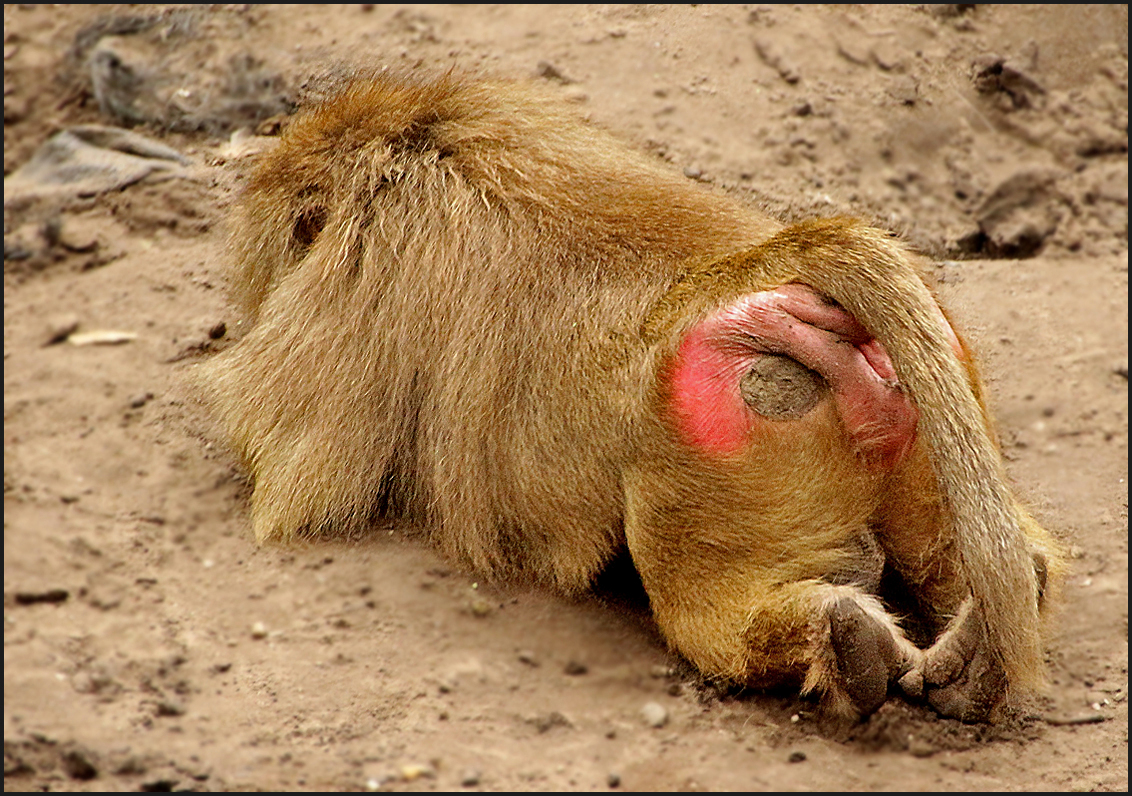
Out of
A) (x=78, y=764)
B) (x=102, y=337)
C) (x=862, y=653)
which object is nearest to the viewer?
(x=78, y=764)

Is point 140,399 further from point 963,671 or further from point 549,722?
point 963,671

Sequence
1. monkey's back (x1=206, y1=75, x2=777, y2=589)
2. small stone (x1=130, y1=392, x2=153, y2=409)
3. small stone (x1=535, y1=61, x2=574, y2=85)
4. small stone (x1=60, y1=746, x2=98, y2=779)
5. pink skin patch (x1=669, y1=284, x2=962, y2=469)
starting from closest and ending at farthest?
small stone (x1=60, y1=746, x2=98, y2=779)
pink skin patch (x1=669, y1=284, x2=962, y2=469)
monkey's back (x1=206, y1=75, x2=777, y2=589)
small stone (x1=130, y1=392, x2=153, y2=409)
small stone (x1=535, y1=61, x2=574, y2=85)

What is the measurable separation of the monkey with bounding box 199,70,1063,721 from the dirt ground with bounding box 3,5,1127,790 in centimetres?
14

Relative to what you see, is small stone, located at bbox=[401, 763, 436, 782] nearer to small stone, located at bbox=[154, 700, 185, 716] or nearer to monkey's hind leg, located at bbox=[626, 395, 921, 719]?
small stone, located at bbox=[154, 700, 185, 716]

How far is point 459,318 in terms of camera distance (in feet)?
8.95

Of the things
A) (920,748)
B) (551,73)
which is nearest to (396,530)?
(920,748)

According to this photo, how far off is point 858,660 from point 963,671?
25cm

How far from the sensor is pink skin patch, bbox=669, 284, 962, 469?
240 centimetres

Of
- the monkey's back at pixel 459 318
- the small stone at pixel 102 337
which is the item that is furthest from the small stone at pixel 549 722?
the small stone at pixel 102 337

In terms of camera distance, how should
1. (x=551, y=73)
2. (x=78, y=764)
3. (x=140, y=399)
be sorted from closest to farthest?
(x=78, y=764) → (x=140, y=399) → (x=551, y=73)

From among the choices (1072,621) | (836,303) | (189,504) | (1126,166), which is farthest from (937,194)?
(189,504)

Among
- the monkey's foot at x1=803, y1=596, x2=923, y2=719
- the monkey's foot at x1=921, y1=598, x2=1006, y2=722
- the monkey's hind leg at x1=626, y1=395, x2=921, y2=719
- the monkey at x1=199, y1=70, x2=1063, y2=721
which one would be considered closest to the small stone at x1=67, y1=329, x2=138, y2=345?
the monkey at x1=199, y1=70, x2=1063, y2=721

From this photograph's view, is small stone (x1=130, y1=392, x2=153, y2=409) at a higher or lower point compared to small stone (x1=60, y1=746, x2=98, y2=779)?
higher

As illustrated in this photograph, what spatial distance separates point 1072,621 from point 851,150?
2077mm
